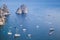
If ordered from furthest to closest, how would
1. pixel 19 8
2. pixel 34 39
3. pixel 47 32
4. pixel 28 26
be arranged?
1. pixel 19 8
2. pixel 28 26
3. pixel 47 32
4. pixel 34 39

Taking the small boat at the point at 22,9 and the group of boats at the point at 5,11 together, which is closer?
the group of boats at the point at 5,11

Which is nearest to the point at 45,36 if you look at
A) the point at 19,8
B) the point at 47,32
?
the point at 47,32

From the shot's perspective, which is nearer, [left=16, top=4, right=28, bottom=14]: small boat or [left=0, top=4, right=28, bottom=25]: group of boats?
[left=0, top=4, right=28, bottom=25]: group of boats

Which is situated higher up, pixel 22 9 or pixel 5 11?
pixel 5 11

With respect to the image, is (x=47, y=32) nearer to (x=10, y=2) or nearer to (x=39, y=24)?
(x=39, y=24)

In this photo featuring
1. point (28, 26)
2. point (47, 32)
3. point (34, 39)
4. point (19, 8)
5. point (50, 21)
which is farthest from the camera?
point (19, 8)

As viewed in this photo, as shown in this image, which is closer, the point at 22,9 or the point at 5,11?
the point at 5,11

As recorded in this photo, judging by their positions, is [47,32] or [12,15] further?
[12,15]

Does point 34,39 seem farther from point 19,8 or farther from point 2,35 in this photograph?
point 19,8

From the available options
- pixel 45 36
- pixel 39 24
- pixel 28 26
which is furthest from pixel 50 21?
pixel 45 36
